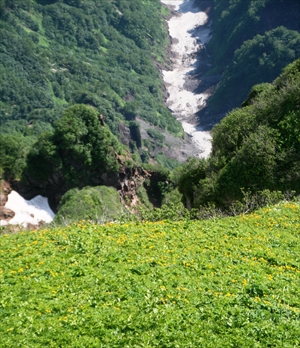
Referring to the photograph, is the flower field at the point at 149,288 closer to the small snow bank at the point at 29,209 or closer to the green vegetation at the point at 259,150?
the green vegetation at the point at 259,150

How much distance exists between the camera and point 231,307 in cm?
1230

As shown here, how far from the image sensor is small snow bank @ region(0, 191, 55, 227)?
83.4 metres

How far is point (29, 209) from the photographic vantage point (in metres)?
86.5

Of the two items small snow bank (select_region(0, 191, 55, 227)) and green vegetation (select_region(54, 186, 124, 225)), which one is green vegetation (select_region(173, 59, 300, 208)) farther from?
small snow bank (select_region(0, 191, 55, 227))

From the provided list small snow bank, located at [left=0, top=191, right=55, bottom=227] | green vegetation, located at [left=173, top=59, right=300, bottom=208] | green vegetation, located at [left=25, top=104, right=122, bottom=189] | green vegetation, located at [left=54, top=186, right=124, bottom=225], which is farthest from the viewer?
green vegetation, located at [left=25, top=104, right=122, bottom=189]

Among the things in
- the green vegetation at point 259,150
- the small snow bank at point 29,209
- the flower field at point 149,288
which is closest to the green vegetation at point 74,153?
the small snow bank at point 29,209

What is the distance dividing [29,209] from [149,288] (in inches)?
3073

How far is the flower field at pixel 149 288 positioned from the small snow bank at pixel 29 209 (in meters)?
67.4

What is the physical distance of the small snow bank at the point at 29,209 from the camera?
83.4 metres

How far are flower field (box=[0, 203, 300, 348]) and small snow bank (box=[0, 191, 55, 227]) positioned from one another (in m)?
67.4

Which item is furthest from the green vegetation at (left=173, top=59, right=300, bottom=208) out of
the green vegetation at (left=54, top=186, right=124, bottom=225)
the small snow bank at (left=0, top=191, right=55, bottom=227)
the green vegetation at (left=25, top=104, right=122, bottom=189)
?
the green vegetation at (left=25, top=104, right=122, bottom=189)

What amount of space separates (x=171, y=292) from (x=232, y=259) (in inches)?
165

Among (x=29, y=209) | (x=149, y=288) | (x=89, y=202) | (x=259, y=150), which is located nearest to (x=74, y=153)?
(x=29, y=209)

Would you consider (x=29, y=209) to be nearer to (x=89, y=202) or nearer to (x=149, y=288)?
(x=89, y=202)
